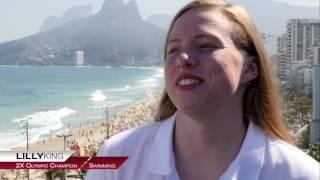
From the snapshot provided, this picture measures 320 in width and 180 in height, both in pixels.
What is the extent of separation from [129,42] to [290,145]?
13554 centimetres

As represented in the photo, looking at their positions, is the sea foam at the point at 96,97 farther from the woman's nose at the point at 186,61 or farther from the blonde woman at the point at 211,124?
the woman's nose at the point at 186,61

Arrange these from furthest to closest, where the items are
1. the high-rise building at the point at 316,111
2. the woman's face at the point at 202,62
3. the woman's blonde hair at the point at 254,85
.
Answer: the high-rise building at the point at 316,111
the woman's blonde hair at the point at 254,85
the woman's face at the point at 202,62

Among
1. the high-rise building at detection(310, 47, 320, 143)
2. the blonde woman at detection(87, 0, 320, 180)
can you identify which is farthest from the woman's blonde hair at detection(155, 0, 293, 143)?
the high-rise building at detection(310, 47, 320, 143)

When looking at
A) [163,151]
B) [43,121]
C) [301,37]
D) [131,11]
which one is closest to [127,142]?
[163,151]

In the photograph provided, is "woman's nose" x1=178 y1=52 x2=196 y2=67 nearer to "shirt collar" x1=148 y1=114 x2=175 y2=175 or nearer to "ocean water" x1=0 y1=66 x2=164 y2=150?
"shirt collar" x1=148 y1=114 x2=175 y2=175

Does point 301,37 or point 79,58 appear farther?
point 79,58

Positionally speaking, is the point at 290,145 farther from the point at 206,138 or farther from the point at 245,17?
the point at 245,17

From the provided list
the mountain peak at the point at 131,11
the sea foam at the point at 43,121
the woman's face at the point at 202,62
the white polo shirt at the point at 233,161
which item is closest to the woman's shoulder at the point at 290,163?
the white polo shirt at the point at 233,161

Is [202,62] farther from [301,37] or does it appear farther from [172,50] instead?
[301,37]

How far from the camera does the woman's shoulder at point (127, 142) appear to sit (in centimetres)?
113

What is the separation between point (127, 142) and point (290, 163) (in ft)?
1.13

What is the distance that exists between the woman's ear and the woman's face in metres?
0.02

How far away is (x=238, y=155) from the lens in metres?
1.11

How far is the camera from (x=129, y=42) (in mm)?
135875
